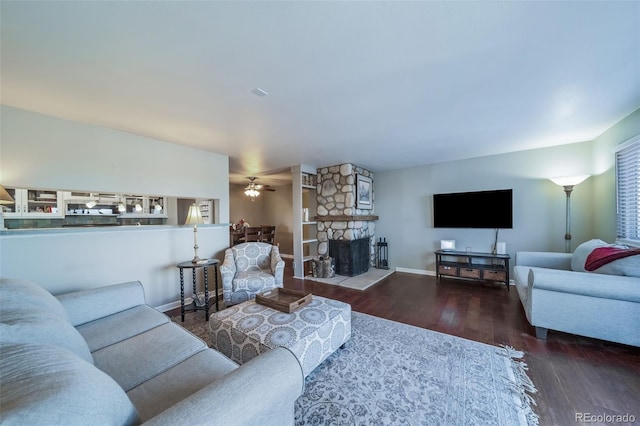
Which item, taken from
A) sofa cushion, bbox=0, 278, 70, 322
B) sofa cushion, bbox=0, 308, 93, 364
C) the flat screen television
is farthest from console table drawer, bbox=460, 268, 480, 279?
sofa cushion, bbox=0, 278, 70, 322

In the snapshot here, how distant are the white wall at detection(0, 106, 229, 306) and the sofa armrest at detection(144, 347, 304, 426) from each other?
107 inches

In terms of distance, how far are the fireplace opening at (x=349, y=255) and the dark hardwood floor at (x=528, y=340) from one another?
711mm

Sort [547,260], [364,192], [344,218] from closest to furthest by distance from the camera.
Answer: [547,260] < [344,218] < [364,192]

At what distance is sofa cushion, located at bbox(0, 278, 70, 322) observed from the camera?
1248 millimetres

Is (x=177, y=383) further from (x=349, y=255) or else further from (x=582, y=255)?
(x=582, y=255)

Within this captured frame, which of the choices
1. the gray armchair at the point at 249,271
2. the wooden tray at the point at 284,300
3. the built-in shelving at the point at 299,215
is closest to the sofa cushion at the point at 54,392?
the wooden tray at the point at 284,300

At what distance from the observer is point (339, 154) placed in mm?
3941

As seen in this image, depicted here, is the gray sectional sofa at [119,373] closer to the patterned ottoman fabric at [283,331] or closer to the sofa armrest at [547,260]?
the patterned ottoman fabric at [283,331]

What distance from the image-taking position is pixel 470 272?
3.94m

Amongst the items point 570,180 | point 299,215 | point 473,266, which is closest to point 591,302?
point 473,266

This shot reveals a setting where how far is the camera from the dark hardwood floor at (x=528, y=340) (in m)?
Answer: 1.49

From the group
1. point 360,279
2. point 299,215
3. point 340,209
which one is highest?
point 340,209

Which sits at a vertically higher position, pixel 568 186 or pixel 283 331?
pixel 568 186

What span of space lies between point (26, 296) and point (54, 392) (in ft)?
4.20
